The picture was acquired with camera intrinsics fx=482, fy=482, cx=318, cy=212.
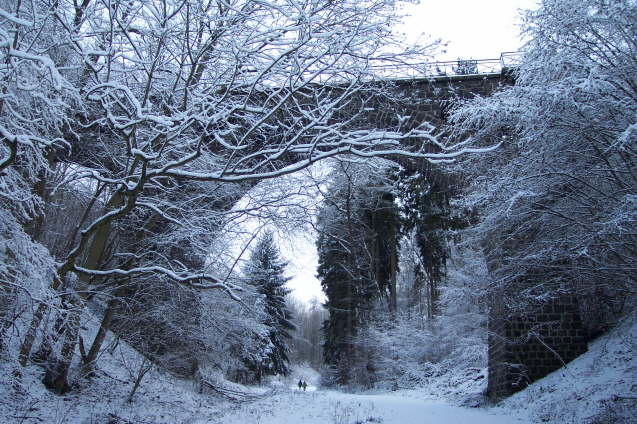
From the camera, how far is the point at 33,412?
21.6ft

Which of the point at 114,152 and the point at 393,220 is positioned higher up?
the point at 393,220

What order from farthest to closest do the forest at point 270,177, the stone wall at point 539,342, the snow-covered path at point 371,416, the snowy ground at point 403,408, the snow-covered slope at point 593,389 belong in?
the stone wall at point 539,342 → the snow-covered path at point 371,416 → the snowy ground at point 403,408 → the snow-covered slope at point 593,389 → the forest at point 270,177

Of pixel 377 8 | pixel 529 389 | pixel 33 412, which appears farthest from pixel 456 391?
pixel 377 8

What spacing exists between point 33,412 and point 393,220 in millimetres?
16471

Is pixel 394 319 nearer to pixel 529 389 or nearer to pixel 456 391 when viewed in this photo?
pixel 456 391

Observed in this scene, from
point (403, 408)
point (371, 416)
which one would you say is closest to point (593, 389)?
point (371, 416)

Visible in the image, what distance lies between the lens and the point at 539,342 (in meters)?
8.38

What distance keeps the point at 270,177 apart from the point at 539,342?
23.7 feet

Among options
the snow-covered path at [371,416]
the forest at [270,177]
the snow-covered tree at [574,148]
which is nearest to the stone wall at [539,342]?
the forest at [270,177]

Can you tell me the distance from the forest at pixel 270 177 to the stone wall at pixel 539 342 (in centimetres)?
3

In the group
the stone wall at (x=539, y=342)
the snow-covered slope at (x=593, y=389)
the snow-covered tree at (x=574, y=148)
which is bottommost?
the snow-covered slope at (x=593, y=389)

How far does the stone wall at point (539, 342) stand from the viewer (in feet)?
27.0

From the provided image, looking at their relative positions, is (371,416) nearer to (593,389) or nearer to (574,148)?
(593,389)

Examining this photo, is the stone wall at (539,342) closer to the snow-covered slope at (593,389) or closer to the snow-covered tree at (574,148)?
the snow-covered slope at (593,389)
